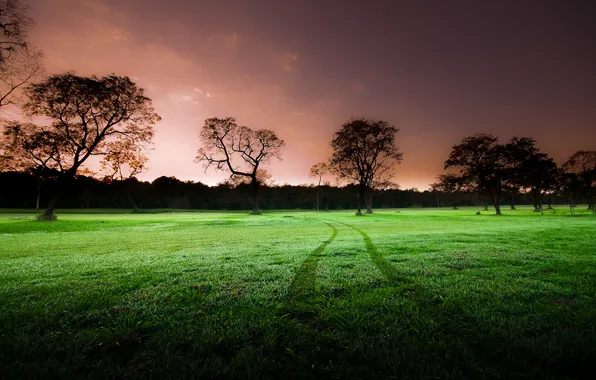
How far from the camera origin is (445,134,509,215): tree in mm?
49812

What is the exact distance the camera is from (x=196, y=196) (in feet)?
377

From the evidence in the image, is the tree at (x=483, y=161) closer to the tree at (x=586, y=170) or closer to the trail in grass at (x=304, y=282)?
Result: the tree at (x=586, y=170)

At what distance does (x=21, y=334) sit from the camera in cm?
300

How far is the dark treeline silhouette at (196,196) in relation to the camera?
75750mm

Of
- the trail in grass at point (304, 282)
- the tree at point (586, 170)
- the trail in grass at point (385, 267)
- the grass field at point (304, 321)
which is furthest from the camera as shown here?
the tree at point (586, 170)

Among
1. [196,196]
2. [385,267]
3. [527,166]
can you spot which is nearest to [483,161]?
[527,166]

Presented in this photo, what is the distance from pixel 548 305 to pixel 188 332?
207 inches

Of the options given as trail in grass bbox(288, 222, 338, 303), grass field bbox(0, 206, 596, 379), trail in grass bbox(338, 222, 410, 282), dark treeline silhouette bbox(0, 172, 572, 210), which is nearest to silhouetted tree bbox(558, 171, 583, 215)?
dark treeline silhouette bbox(0, 172, 572, 210)

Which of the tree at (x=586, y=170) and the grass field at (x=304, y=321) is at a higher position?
the tree at (x=586, y=170)

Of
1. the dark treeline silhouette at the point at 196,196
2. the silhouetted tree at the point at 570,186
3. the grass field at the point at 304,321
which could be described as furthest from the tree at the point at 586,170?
the grass field at the point at 304,321

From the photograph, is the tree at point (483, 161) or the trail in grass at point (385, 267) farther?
the tree at point (483, 161)

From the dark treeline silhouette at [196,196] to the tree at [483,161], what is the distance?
84.6ft

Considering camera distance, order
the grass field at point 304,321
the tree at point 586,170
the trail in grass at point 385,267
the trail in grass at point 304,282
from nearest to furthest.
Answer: the grass field at point 304,321, the trail in grass at point 304,282, the trail in grass at point 385,267, the tree at point 586,170

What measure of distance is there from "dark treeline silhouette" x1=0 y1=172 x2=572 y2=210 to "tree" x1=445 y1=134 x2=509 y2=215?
84.6 feet
